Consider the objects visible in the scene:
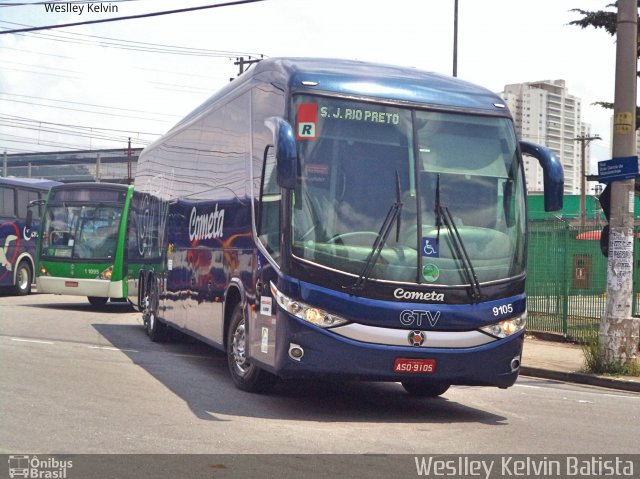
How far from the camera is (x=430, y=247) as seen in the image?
934cm

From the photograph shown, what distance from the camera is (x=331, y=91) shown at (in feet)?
31.6

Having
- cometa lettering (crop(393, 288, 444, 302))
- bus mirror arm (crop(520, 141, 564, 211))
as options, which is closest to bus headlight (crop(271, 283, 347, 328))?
cometa lettering (crop(393, 288, 444, 302))

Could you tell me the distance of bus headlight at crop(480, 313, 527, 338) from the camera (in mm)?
9570

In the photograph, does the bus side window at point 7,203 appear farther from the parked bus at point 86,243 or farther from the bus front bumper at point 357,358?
the bus front bumper at point 357,358

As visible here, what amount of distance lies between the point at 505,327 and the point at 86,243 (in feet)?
55.1

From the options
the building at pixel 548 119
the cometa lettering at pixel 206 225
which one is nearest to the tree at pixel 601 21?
the cometa lettering at pixel 206 225

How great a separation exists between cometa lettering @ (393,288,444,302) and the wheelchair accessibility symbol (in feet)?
1.19

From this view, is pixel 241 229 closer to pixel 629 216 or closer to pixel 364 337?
pixel 364 337

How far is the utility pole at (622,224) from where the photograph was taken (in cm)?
1364

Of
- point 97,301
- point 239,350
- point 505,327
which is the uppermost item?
point 505,327

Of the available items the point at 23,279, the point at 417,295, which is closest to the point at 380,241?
the point at 417,295

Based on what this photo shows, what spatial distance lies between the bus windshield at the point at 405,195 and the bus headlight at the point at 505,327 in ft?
1.50

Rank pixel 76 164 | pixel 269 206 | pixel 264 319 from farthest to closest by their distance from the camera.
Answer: pixel 76 164
pixel 269 206
pixel 264 319
